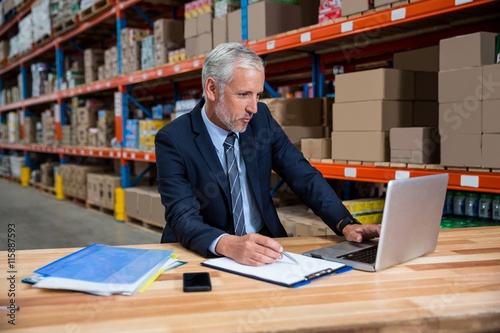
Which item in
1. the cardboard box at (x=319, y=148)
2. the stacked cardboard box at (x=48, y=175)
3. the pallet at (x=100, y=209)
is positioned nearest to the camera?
the cardboard box at (x=319, y=148)

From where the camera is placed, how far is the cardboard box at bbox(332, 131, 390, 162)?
3143mm

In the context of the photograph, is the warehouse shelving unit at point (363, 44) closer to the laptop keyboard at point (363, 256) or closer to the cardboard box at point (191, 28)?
the cardboard box at point (191, 28)

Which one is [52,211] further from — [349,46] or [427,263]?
[427,263]

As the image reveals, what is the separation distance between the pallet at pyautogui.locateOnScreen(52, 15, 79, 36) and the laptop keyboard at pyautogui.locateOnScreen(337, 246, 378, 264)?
275 inches

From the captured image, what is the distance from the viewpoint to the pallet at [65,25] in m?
7.60

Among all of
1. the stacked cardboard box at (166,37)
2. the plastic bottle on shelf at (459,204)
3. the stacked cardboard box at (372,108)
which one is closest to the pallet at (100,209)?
the stacked cardboard box at (166,37)

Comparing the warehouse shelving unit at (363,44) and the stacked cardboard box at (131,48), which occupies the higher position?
the stacked cardboard box at (131,48)

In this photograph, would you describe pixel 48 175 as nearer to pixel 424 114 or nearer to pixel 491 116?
pixel 424 114

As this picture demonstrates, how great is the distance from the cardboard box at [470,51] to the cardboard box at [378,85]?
0.47 m

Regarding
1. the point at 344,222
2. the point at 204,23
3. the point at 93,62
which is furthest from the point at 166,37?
the point at 344,222

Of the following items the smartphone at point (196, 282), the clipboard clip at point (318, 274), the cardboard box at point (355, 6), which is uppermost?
the cardboard box at point (355, 6)

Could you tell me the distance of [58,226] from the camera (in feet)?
20.1

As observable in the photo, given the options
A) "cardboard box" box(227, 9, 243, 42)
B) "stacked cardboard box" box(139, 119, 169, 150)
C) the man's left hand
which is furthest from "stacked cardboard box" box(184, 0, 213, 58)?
the man's left hand

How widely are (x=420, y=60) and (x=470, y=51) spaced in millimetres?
900
